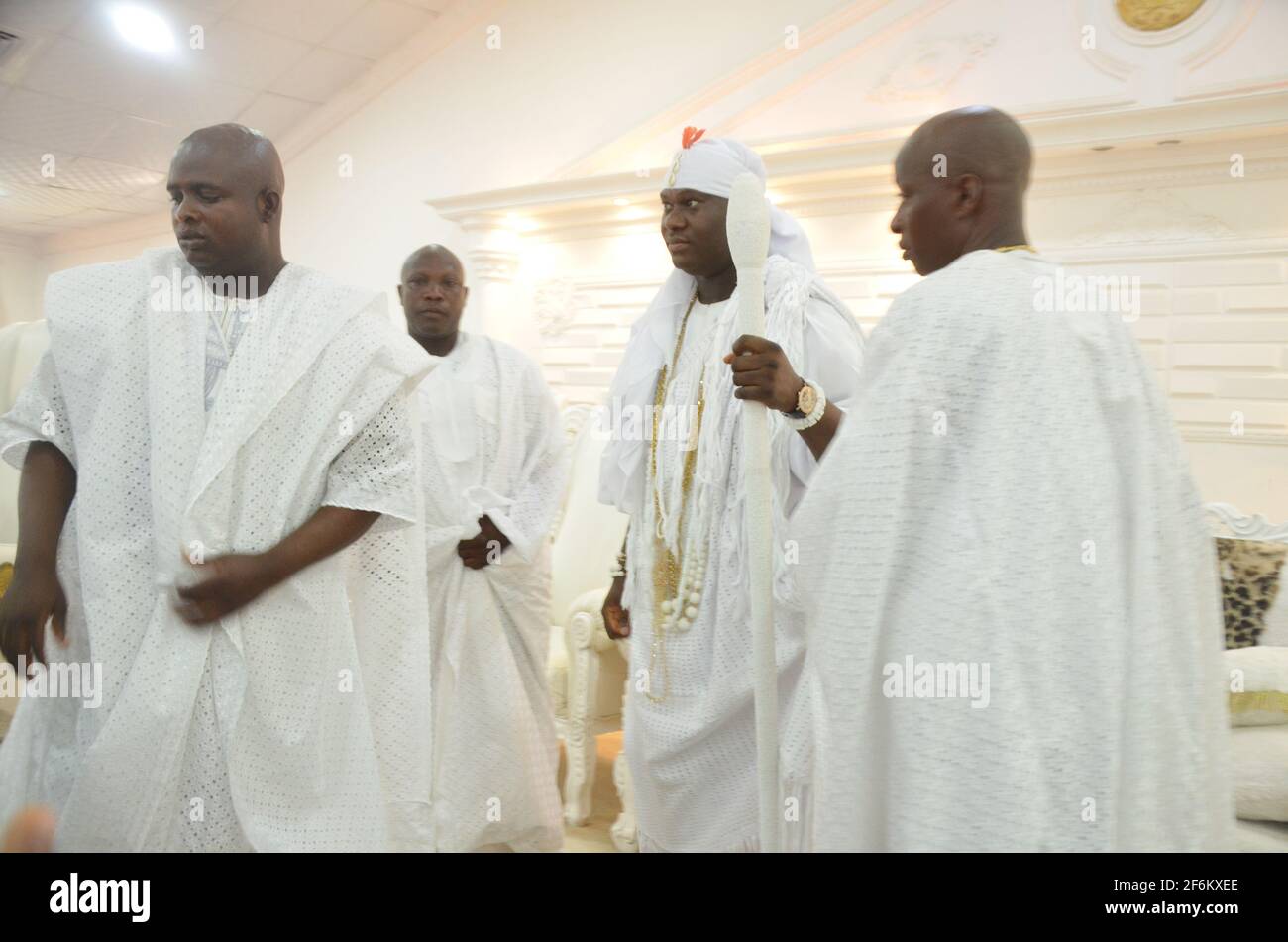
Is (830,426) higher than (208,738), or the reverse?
(830,426)

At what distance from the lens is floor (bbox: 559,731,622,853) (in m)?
3.59

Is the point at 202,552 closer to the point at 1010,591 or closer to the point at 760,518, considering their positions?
the point at 760,518

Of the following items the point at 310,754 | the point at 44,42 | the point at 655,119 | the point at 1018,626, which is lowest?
the point at 310,754

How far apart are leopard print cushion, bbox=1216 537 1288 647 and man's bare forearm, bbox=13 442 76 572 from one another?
2592 mm

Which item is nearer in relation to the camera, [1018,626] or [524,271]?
[1018,626]

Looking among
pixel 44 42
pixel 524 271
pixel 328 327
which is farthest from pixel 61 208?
pixel 328 327

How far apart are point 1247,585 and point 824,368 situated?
1.32m

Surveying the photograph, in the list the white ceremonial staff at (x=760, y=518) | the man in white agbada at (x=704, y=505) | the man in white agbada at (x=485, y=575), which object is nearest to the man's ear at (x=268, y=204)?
the white ceremonial staff at (x=760, y=518)

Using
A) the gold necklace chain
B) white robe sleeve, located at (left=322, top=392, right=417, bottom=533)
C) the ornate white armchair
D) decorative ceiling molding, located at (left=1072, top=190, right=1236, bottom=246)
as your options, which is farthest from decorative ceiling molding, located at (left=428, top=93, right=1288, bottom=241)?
white robe sleeve, located at (left=322, top=392, right=417, bottom=533)

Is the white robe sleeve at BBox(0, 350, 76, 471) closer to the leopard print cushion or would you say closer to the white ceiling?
the leopard print cushion

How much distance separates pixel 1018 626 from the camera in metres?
1.45

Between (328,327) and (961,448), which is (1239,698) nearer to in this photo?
(961,448)
